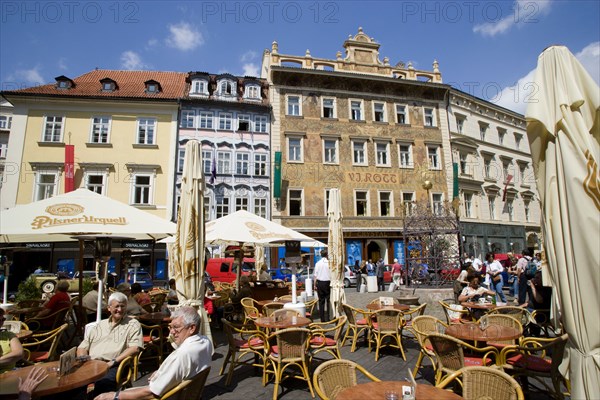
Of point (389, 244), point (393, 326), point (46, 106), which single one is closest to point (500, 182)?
point (389, 244)

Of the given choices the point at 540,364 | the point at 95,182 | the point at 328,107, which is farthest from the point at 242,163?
the point at 540,364

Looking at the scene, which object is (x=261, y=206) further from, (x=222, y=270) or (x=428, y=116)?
(x=428, y=116)

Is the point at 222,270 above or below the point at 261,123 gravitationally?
below

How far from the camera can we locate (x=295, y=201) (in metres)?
23.8

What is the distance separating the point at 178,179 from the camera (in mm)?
22312

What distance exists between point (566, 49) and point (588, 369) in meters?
2.74

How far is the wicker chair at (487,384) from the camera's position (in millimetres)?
Result: 2691

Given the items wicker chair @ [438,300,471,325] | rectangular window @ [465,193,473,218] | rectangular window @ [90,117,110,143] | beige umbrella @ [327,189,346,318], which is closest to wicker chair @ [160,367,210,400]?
wicker chair @ [438,300,471,325]

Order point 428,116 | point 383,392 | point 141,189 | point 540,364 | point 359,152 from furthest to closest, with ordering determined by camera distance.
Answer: point 428,116, point 359,152, point 141,189, point 540,364, point 383,392

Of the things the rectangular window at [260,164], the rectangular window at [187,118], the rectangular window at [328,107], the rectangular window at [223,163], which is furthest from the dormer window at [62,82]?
the rectangular window at [328,107]

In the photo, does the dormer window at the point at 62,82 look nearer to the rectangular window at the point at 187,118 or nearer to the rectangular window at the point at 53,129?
the rectangular window at the point at 53,129

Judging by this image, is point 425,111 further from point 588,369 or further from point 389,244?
point 588,369

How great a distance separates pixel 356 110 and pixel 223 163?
10963 mm

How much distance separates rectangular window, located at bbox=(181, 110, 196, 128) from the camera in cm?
2330
